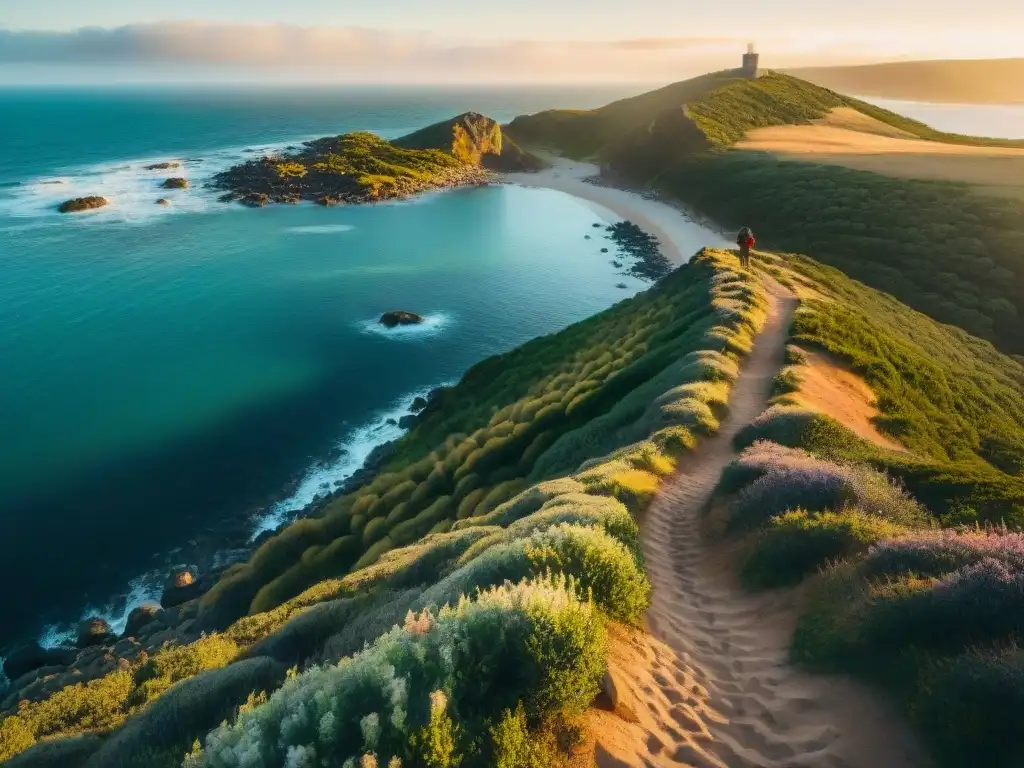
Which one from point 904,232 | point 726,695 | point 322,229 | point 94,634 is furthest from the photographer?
point 322,229

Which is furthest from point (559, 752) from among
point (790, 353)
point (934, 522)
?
point (790, 353)

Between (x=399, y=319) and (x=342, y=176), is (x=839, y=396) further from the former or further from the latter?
(x=342, y=176)

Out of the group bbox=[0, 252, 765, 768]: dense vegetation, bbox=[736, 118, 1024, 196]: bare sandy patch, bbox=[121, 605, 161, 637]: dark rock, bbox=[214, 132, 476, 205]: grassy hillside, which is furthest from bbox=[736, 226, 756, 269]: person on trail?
bbox=[214, 132, 476, 205]: grassy hillside

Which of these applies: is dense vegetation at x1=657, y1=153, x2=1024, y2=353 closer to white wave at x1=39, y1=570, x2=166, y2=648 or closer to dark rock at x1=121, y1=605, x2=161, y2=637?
dark rock at x1=121, y1=605, x2=161, y2=637

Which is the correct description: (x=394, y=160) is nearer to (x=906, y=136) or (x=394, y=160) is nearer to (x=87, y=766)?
(x=906, y=136)

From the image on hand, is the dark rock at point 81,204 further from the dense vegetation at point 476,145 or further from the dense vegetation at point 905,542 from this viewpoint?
the dense vegetation at point 905,542

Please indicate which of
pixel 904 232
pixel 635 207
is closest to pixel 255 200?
pixel 635 207
